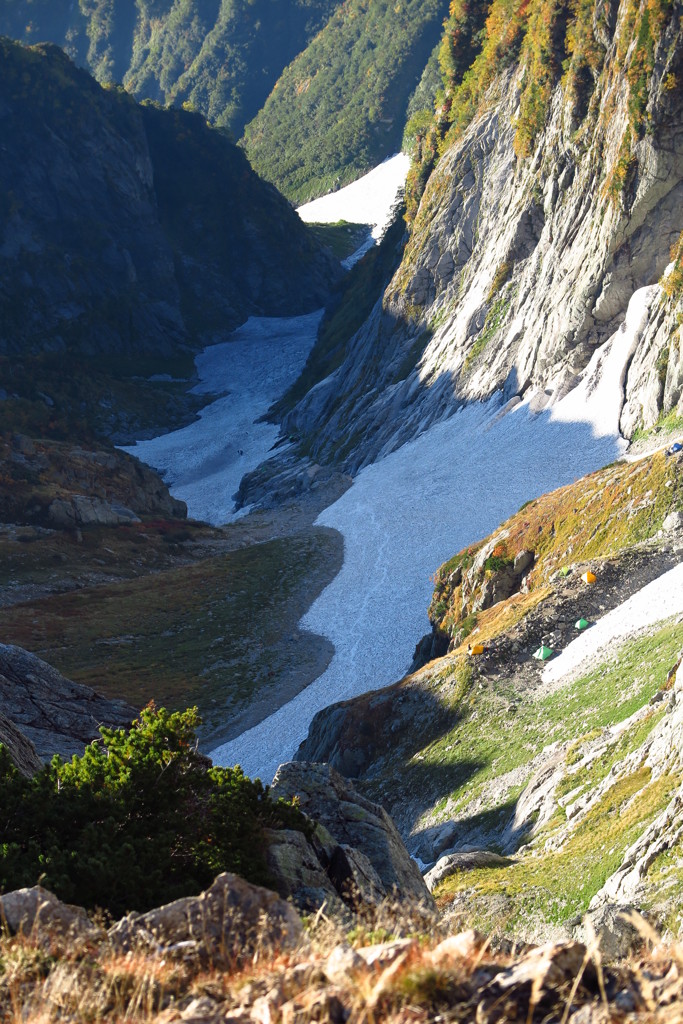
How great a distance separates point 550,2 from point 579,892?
219 ft

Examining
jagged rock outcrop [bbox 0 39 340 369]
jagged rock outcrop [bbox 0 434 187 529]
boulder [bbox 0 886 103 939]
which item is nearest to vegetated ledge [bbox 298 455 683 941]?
boulder [bbox 0 886 103 939]

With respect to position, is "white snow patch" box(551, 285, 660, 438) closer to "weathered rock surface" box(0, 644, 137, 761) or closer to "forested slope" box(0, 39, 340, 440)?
"weathered rock surface" box(0, 644, 137, 761)

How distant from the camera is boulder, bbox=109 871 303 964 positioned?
740 centimetres

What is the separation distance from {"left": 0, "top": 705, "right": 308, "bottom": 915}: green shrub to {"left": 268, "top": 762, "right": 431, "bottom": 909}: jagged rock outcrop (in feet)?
1.34

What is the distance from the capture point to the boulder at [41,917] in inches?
298

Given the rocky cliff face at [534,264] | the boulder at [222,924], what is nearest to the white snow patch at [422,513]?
the rocky cliff face at [534,264]

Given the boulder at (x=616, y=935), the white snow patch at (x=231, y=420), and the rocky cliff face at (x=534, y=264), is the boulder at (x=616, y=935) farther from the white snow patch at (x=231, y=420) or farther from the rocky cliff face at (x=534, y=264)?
the white snow patch at (x=231, y=420)

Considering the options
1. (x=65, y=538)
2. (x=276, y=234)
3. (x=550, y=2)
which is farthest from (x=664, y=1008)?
(x=276, y=234)

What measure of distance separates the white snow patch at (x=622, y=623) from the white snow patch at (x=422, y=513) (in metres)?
12.5

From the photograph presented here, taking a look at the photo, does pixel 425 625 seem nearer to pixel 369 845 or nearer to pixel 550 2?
pixel 369 845

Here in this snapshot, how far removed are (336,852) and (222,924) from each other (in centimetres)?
515

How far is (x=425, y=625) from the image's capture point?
44.0 m

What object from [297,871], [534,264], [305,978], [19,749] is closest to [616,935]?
[297,871]

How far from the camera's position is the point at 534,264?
218 ft
